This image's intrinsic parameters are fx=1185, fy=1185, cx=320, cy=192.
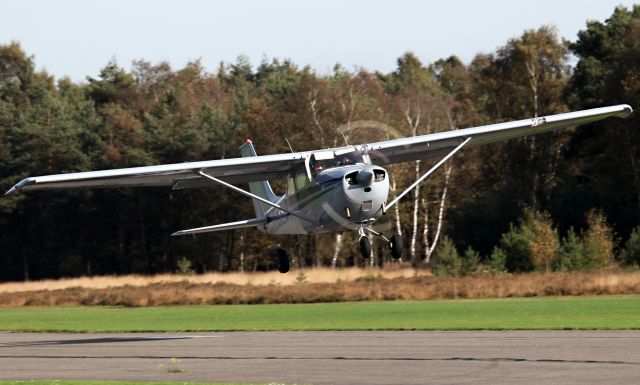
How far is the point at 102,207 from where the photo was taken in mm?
82250

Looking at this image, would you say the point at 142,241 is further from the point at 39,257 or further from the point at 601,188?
the point at 601,188

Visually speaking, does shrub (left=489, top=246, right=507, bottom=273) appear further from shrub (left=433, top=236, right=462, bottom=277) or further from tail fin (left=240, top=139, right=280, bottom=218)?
tail fin (left=240, top=139, right=280, bottom=218)

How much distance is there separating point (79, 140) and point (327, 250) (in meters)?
24.4

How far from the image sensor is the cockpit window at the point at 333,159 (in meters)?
28.1

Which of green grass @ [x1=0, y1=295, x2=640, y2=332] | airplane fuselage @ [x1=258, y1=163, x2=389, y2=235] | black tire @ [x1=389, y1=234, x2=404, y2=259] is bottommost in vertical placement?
green grass @ [x1=0, y1=295, x2=640, y2=332]

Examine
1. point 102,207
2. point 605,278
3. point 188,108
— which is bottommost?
point 605,278

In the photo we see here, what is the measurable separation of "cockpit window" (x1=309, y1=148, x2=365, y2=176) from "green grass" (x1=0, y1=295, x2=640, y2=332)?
5012mm

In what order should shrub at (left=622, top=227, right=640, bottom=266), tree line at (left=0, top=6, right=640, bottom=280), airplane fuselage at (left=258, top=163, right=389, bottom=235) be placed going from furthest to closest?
tree line at (left=0, top=6, right=640, bottom=280) < shrub at (left=622, top=227, right=640, bottom=266) < airplane fuselage at (left=258, top=163, right=389, bottom=235)

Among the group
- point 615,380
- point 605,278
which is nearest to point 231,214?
point 605,278

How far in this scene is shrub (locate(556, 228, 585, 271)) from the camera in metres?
51.2

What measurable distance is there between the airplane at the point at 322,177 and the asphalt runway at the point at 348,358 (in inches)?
106

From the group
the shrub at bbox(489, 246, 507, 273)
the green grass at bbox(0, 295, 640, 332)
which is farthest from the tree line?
the green grass at bbox(0, 295, 640, 332)

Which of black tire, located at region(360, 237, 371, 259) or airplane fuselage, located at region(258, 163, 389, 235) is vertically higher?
airplane fuselage, located at region(258, 163, 389, 235)

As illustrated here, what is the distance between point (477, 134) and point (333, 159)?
5.49 metres
